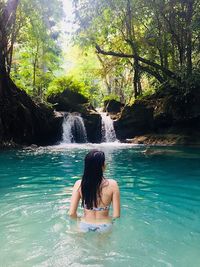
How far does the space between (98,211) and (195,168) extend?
843 cm

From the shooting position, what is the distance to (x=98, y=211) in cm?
450

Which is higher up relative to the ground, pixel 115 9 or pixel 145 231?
pixel 115 9

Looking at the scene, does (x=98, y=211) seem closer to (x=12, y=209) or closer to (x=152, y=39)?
(x=12, y=209)

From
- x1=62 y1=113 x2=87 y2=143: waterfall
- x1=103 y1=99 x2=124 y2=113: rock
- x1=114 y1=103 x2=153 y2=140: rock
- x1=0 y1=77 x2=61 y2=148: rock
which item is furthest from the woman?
x1=103 y1=99 x2=124 y2=113: rock

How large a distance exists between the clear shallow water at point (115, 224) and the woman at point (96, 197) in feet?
0.58

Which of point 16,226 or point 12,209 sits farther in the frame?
point 12,209

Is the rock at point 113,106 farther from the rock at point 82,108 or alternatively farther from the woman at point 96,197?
the woman at point 96,197

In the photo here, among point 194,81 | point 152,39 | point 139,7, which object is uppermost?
point 139,7

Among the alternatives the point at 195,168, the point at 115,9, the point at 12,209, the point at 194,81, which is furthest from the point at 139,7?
the point at 12,209

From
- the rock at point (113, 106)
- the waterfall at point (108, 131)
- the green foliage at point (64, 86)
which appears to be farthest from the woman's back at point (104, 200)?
the rock at point (113, 106)

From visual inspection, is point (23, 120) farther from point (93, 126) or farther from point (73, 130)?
point (93, 126)

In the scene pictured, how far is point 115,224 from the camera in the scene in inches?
210

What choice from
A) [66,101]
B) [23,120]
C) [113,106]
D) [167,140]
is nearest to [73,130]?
[66,101]

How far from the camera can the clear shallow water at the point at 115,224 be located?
13.8ft
